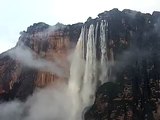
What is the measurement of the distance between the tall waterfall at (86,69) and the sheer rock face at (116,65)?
1.16m

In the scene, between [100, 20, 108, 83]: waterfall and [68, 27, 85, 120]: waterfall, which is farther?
[68, 27, 85, 120]: waterfall

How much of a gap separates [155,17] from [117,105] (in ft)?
56.1

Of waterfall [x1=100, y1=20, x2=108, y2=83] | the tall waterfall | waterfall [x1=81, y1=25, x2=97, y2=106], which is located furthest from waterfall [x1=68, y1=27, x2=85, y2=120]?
waterfall [x1=100, y1=20, x2=108, y2=83]

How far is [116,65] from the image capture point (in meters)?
75.8

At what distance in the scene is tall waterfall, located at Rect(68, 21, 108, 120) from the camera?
76250mm

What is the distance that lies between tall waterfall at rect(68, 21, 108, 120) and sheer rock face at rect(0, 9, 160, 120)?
1.16 m

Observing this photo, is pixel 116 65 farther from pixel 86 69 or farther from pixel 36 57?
pixel 36 57

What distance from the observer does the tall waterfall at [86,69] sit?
76.2m

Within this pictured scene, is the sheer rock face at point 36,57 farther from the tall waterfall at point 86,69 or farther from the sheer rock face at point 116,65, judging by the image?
the tall waterfall at point 86,69

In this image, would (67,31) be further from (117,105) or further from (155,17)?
(117,105)

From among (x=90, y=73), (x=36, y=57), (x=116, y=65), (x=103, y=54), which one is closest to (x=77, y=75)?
(x=90, y=73)

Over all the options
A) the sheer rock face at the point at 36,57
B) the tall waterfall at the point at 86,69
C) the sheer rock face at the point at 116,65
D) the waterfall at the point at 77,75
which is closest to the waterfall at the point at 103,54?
the tall waterfall at the point at 86,69

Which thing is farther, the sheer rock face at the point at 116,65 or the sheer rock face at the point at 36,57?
the sheer rock face at the point at 36,57

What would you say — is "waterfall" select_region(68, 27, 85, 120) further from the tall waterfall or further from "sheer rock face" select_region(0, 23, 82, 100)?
"sheer rock face" select_region(0, 23, 82, 100)
